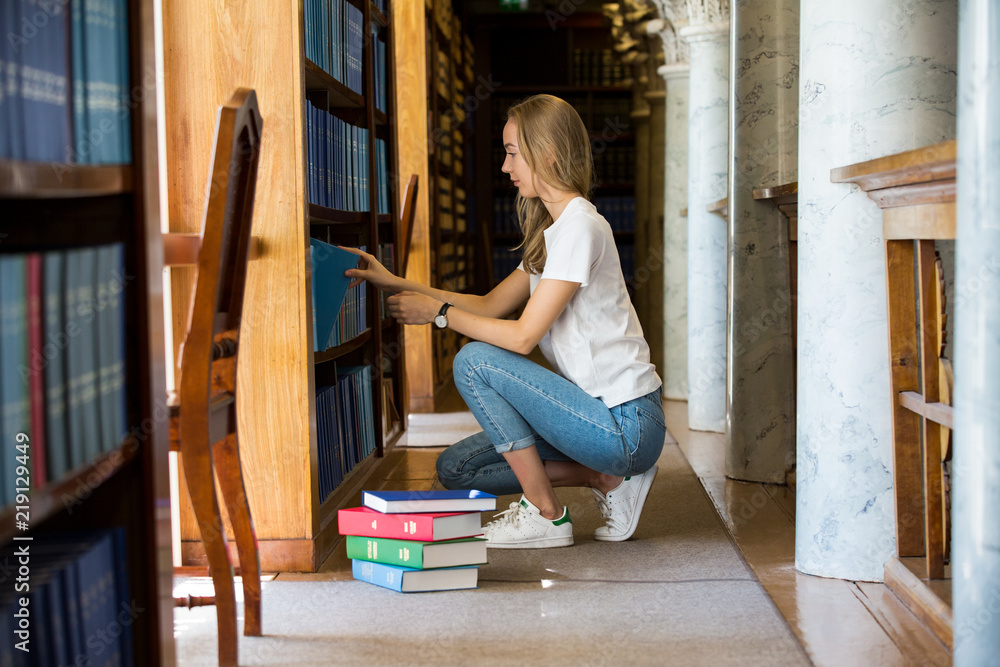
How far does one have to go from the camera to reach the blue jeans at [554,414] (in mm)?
2416

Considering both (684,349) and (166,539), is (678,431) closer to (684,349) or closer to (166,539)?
(684,349)

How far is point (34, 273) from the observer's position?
1.00 meters

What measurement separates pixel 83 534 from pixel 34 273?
16.5 inches

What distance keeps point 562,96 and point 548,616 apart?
707 cm

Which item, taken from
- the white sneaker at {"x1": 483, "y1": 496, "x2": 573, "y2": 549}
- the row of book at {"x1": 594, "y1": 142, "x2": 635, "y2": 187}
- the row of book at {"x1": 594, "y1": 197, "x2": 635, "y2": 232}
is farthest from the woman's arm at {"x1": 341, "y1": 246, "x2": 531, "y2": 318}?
the row of book at {"x1": 594, "y1": 142, "x2": 635, "y2": 187}

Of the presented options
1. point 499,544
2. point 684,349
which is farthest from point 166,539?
point 684,349

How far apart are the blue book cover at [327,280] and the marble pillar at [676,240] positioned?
304 centimetres

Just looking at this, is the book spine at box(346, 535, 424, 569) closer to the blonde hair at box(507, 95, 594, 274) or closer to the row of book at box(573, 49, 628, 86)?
the blonde hair at box(507, 95, 594, 274)

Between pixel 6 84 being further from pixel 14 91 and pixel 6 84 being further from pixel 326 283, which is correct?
pixel 326 283

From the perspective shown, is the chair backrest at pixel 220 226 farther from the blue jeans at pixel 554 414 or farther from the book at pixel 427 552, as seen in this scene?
the blue jeans at pixel 554 414

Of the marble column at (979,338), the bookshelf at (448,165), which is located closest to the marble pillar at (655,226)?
the bookshelf at (448,165)

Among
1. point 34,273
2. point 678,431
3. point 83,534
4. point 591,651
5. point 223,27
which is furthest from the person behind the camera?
point 678,431

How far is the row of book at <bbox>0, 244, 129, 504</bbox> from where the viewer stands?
0.96m

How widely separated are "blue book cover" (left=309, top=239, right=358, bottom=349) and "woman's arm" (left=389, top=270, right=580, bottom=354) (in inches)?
5.9
